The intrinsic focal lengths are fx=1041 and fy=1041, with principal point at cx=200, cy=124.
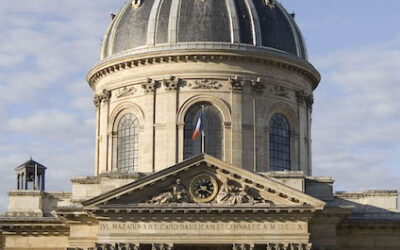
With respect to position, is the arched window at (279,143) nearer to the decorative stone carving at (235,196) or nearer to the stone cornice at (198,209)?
the decorative stone carving at (235,196)

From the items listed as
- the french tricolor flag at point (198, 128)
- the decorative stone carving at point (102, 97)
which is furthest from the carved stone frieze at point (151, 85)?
the french tricolor flag at point (198, 128)

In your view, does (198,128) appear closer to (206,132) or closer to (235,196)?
(206,132)

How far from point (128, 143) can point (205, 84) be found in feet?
19.9

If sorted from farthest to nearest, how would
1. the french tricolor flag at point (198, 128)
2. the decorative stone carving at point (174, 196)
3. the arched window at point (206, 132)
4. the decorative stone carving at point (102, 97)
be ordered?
the decorative stone carving at point (102, 97)
the arched window at point (206, 132)
the french tricolor flag at point (198, 128)
the decorative stone carving at point (174, 196)

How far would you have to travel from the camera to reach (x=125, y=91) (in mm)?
64188

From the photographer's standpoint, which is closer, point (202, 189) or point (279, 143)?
point (202, 189)

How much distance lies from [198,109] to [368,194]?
1151cm

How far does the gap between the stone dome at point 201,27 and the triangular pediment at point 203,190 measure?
1183 centimetres

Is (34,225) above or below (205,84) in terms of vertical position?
below

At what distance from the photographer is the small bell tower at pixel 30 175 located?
205ft

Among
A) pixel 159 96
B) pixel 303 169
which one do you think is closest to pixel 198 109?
pixel 159 96

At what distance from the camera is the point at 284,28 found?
6562cm

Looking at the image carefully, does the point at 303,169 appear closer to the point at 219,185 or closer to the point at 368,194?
the point at 368,194

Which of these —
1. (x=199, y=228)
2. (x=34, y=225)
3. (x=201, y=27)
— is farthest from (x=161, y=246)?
(x=201, y=27)
